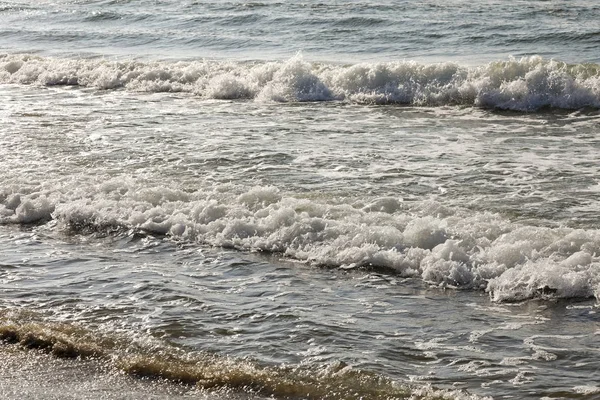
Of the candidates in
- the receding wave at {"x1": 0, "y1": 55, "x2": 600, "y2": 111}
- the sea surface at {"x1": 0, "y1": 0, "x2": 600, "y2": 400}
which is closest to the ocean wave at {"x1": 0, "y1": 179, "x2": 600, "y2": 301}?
the sea surface at {"x1": 0, "y1": 0, "x2": 600, "y2": 400}

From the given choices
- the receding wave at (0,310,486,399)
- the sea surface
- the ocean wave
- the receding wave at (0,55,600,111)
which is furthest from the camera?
the receding wave at (0,55,600,111)

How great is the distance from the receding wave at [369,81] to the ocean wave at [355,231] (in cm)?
696

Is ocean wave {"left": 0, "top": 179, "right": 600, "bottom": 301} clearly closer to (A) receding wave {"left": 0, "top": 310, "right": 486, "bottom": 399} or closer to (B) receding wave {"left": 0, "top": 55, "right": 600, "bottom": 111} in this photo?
(A) receding wave {"left": 0, "top": 310, "right": 486, "bottom": 399}

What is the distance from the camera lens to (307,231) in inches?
347

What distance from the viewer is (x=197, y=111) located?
53.7ft

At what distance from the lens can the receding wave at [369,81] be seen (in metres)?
16.0

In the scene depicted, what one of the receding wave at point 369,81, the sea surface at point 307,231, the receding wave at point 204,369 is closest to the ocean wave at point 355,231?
the sea surface at point 307,231

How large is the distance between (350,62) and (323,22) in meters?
6.14

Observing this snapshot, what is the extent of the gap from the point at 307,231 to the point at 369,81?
923 centimetres

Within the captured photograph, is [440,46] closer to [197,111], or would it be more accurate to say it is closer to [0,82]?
[197,111]

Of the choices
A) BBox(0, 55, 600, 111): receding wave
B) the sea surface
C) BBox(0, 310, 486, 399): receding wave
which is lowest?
BBox(0, 55, 600, 111): receding wave

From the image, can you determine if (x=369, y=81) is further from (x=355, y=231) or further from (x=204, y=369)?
(x=204, y=369)

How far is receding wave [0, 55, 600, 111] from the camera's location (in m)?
16.0

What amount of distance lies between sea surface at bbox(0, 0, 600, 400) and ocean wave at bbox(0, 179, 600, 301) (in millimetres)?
25
